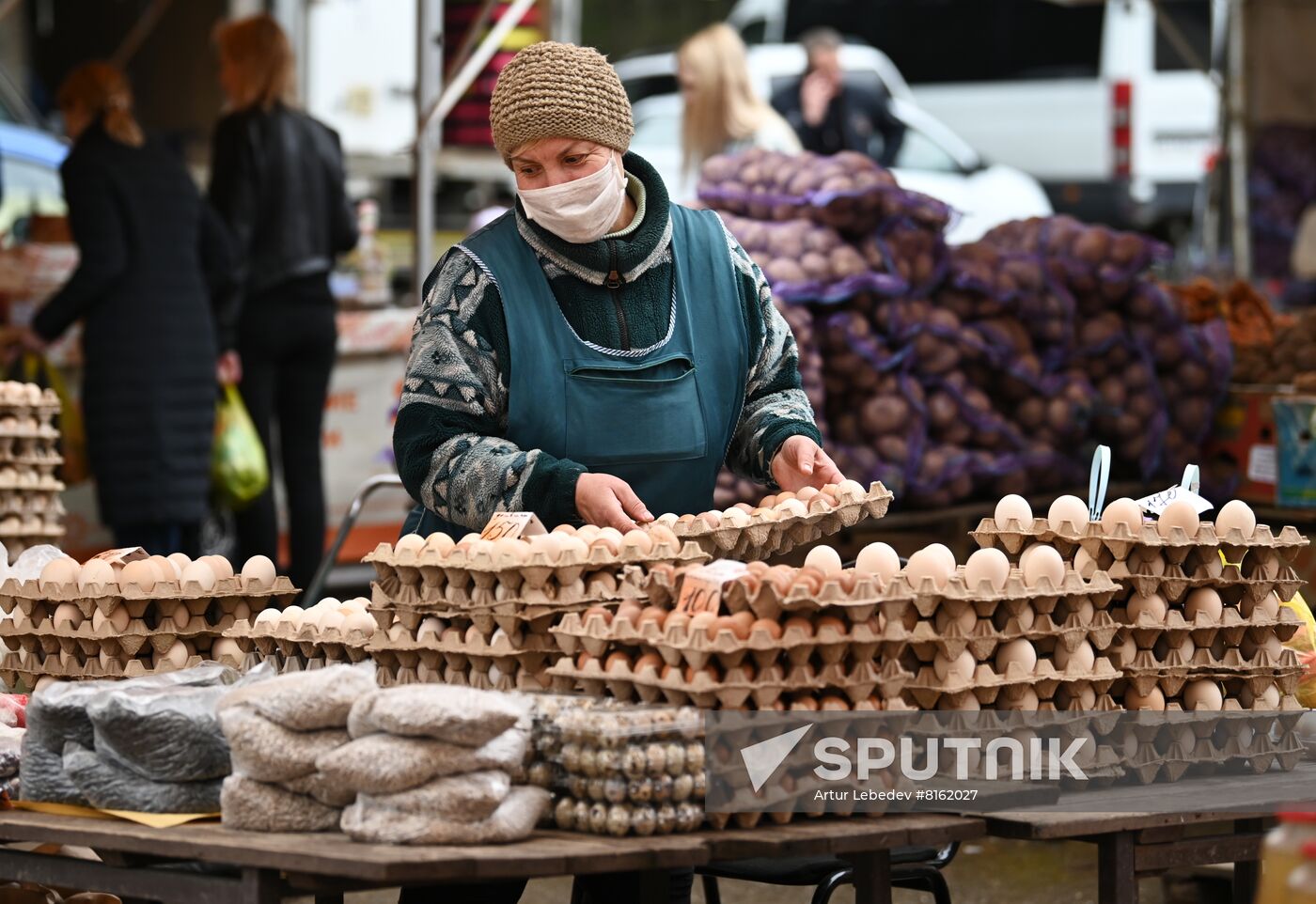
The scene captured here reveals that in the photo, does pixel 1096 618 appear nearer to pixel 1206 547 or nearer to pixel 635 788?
pixel 1206 547

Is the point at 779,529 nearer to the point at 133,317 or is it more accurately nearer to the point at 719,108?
the point at 133,317

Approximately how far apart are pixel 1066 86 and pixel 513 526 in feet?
47.9

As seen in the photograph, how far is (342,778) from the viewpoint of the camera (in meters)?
2.57

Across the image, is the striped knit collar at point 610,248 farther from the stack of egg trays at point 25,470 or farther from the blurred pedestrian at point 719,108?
the blurred pedestrian at point 719,108

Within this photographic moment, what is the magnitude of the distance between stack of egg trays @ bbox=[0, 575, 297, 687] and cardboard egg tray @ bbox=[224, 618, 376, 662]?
0.10 m

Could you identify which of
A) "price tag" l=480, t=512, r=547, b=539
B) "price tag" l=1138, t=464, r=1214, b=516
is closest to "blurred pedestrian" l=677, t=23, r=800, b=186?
"price tag" l=1138, t=464, r=1214, b=516

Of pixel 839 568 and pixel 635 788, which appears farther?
pixel 839 568

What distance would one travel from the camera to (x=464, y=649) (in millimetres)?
2918

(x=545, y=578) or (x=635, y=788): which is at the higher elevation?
(x=545, y=578)

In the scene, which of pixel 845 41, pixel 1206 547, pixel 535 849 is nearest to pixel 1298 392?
pixel 1206 547

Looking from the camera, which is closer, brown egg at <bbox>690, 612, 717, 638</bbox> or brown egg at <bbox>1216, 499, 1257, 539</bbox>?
brown egg at <bbox>690, 612, 717, 638</bbox>

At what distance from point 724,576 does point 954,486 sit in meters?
4.46

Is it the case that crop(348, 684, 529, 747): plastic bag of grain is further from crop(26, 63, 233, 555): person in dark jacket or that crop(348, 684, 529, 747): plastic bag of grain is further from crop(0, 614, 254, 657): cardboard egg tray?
crop(26, 63, 233, 555): person in dark jacket

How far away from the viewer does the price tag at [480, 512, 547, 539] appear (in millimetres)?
3006
